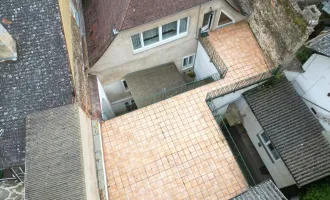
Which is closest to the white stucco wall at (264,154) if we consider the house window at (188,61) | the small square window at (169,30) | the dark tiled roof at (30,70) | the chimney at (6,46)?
the house window at (188,61)

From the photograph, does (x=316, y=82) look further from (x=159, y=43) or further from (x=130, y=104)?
(x=130, y=104)

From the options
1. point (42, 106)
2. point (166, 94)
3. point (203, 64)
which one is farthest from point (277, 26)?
point (42, 106)

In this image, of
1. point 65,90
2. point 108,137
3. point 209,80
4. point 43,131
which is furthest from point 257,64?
point 43,131

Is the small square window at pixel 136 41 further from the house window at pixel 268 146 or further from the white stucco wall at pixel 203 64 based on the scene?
the house window at pixel 268 146

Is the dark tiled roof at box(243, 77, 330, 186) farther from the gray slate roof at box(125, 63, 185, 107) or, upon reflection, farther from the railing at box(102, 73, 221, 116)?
the gray slate roof at box(125, 63, 185, 107)

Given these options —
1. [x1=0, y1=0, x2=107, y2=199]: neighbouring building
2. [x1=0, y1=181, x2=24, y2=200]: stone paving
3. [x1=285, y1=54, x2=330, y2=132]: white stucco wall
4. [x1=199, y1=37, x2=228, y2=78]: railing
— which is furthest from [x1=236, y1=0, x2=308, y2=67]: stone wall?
[x1=0, y1=181, x2=24, y2=200]: stone paving
